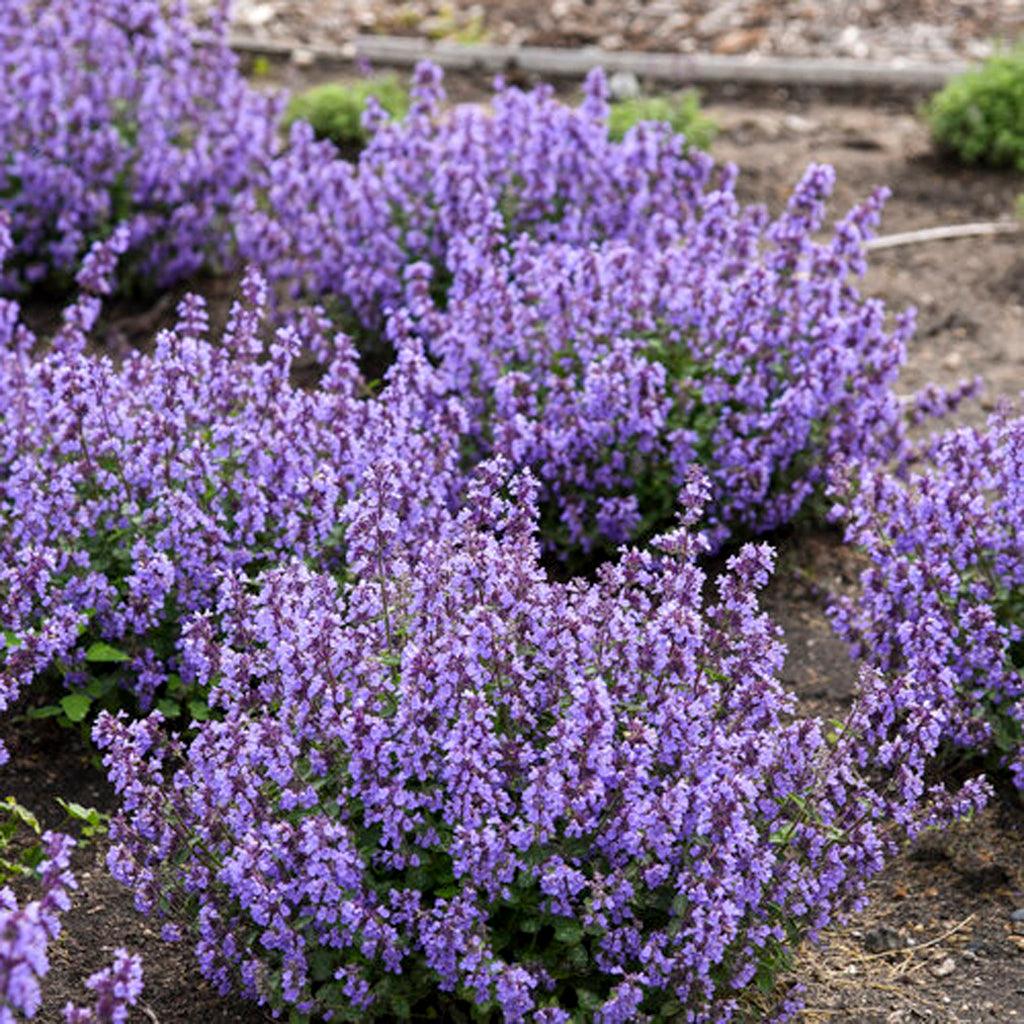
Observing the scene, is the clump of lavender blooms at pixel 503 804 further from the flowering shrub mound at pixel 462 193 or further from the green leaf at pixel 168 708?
the flowering shrub mound at pixel 462 193

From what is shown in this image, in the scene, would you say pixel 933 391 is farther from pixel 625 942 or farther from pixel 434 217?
pixel 625 942

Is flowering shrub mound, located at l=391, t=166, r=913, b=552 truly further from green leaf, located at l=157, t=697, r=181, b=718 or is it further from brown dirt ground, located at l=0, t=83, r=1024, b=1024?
green leaf, located at l=157, t=697, r=181, b=718

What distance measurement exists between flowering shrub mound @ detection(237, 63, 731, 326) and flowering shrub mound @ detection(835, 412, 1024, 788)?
5.90ft

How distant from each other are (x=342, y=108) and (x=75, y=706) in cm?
443

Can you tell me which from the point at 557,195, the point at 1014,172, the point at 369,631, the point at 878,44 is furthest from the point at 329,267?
the point at 878,44

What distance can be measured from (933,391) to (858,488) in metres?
0.64

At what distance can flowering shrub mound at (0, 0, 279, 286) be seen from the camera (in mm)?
6875

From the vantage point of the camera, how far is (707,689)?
375 centimetres

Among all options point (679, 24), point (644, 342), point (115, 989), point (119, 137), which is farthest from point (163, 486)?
point (679, 24)

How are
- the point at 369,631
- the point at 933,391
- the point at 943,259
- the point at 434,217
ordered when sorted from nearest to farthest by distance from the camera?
the point at 369,631
the point at 933,391
the point at 434,217
the point at 943,259

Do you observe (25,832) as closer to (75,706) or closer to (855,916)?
(75,706)

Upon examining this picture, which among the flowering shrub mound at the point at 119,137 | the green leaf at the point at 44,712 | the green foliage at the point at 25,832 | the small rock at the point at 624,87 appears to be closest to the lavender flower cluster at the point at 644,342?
the flowering shrub mound at the point at 119,137

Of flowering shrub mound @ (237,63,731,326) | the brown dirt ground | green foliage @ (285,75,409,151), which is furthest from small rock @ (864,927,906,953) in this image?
green foliage @ (285,75,409,151)

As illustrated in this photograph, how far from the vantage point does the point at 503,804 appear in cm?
355
